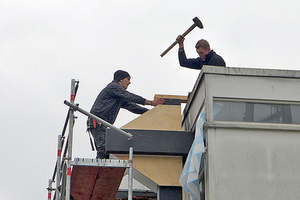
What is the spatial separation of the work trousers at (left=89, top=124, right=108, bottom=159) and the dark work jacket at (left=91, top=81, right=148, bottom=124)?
31cm

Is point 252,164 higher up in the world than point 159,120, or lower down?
lower down

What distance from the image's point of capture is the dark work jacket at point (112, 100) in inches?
512

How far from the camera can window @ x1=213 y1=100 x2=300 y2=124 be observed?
1034 centimetres

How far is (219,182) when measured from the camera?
9.72 meters

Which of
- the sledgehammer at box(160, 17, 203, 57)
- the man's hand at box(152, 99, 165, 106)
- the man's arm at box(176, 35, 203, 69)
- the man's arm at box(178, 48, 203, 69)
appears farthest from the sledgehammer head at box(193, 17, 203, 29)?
the man's hand at box(152, 99, 165, 106)

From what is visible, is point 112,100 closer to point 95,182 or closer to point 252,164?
point 95,182

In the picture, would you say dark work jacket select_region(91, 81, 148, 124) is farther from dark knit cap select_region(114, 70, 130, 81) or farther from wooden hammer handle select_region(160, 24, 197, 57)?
wooden hammer handle select_region(160, 24, 197, 57)

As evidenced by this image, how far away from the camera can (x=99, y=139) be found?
1274 cm

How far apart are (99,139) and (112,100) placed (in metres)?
1.01

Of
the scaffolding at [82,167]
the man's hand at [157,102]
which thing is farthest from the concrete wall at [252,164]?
the man's hand at [157,102]

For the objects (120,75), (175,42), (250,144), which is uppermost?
(175,42)

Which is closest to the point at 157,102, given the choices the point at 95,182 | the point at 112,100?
the point at 112,100

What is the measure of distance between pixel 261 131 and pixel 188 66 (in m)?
3.75

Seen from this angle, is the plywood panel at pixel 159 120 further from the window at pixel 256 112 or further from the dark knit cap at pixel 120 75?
the window at pixel 256 112
